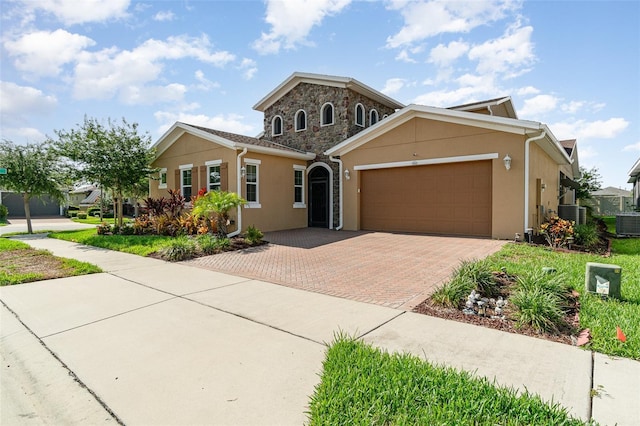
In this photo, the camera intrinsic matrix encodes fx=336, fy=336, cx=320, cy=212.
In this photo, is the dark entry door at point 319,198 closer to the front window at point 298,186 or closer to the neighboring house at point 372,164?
the neighboring house at point 372,164

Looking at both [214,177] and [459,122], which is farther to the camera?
[214,177]

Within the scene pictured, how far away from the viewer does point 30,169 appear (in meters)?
15.3

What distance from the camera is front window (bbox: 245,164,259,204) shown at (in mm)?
14000

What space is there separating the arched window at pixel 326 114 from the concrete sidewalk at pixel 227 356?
12.3 metres

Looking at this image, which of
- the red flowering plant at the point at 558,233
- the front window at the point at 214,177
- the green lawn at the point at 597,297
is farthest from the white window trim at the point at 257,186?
the red flowering plant at the point at 558,233

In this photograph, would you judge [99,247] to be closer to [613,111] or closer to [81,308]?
[81,308]

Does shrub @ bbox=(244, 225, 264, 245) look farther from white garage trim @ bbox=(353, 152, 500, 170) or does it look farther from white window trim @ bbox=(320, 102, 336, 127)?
white window trim @ bbox=(320, 102, 336, 127)

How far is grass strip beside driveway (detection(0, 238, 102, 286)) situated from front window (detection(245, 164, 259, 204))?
665cm

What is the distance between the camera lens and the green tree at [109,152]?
1382 cm

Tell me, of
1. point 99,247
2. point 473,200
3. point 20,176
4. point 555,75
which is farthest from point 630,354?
point 20,176

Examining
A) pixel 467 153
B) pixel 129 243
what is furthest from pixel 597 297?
pixel 129 243

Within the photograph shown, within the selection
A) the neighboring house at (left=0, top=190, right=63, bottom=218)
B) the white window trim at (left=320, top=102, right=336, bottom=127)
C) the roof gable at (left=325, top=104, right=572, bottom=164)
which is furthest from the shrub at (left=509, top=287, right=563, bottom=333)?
the neighboring house at (left=0, top=190, right=63, bottom=218)

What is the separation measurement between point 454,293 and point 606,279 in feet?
7.29

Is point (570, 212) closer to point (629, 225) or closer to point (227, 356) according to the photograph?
point (629, 225)
